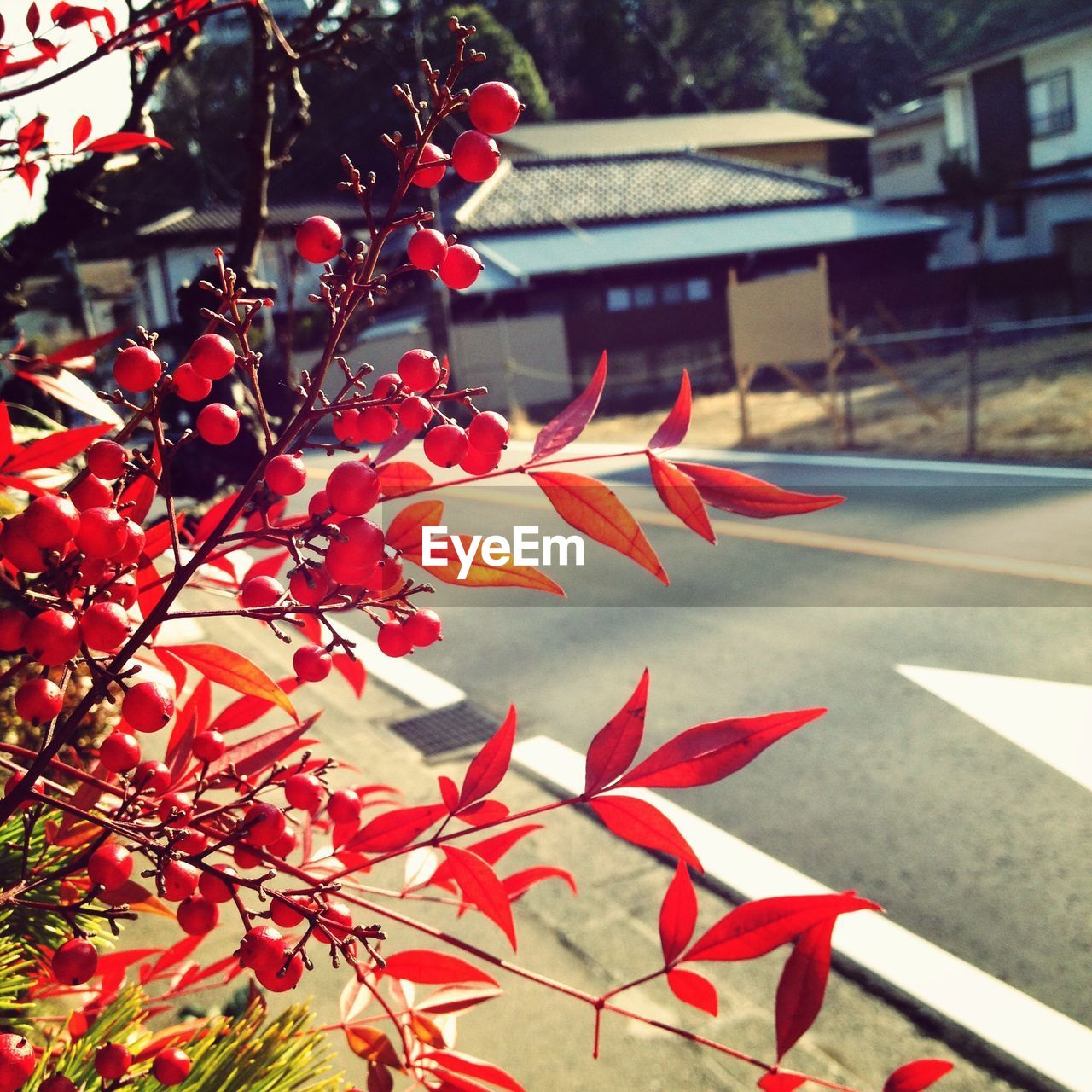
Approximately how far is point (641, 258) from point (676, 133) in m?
11.1

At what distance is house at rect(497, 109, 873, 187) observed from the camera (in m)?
27.4

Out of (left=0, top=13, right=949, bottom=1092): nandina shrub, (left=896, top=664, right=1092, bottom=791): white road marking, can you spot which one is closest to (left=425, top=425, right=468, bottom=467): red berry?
(left=0, top=13, right=949, bottom=1092): nandina shrub

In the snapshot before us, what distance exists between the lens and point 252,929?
1.95 feet

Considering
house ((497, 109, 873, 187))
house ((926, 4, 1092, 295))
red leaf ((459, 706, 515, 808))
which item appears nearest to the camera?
red leaf ((459, 706, 515, 808))

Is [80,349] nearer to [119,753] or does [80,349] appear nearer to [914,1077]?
[119,753]

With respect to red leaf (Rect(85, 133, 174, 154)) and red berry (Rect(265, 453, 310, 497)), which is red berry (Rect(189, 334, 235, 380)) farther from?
red leaf (Rect(85, 133, 174, 154))

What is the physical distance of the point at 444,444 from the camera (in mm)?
570

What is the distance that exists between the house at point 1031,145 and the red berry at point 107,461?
2371cm

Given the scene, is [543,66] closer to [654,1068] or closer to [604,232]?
[604,232]

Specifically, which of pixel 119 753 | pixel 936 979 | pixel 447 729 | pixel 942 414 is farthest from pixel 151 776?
pixel 942 414

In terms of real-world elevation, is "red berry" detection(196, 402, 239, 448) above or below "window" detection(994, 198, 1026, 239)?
below

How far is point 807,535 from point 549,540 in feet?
20.4

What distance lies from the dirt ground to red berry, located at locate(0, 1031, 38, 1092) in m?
9.00

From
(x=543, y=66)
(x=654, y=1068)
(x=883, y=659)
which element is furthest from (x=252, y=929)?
(x=543, y=66)
